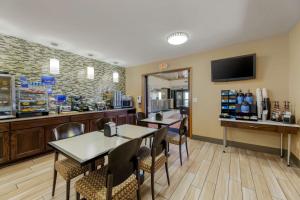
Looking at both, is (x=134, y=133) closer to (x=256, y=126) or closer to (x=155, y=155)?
(x=155, y=155)

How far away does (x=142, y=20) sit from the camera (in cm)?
220

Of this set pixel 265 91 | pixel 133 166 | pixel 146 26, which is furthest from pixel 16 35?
pixel 265 91

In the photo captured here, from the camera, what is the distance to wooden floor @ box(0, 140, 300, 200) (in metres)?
1.73

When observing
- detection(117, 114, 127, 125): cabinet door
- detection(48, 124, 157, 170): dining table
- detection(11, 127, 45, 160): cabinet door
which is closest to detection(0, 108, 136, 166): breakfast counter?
detection(11, 127, 45, 160): cabinet door

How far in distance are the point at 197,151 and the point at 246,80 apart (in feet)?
6.64

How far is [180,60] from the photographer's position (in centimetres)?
414

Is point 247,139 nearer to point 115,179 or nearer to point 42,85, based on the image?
point 115,179

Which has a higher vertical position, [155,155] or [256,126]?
[256,126]

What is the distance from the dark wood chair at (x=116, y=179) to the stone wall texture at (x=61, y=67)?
3.03 metres

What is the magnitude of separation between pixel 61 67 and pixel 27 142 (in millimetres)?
1945

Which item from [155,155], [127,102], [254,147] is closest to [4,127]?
[155,155]

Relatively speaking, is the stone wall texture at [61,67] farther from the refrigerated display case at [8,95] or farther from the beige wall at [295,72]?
the beige wall at [295,72]

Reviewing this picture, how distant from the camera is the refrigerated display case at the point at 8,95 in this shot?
8.36 feet

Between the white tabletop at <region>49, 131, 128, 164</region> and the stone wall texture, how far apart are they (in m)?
2.49
